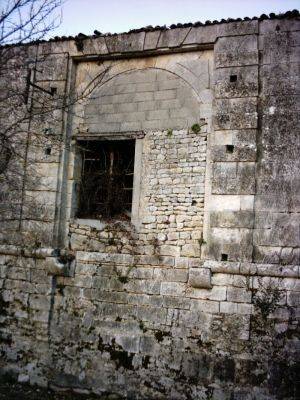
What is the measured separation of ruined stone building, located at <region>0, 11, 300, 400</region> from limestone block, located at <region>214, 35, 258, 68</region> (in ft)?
0.08

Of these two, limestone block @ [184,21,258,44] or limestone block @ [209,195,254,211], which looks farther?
limestone block @ [184,21,258,44]

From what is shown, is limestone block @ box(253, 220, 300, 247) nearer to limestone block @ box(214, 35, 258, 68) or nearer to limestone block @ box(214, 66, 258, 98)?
limestone block @ box(214, 66, 258, 98)

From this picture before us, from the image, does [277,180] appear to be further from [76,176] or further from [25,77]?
[25,77]

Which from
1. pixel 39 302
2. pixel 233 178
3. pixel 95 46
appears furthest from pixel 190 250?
pixel 95 46

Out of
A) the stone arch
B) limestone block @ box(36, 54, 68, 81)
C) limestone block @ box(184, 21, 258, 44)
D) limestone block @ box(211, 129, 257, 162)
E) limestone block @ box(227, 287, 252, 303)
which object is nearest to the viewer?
limestone block @ box(227, 287, 252, 303)

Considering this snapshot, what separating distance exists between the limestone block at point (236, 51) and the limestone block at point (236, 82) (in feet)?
0.32

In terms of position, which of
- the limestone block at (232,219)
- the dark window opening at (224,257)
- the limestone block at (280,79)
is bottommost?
the dark window opening at (224,257)

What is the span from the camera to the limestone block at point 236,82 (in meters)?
6.57

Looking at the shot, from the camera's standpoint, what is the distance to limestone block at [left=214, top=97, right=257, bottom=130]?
6.51 meters

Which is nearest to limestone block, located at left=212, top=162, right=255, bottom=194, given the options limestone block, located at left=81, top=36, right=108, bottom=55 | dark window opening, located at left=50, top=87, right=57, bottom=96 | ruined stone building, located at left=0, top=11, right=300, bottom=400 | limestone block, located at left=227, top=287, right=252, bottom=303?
ruined stone building, located at left=0, top=11, right=300, bottom=400

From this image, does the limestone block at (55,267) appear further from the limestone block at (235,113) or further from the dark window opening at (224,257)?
the limestone block at (235,113)

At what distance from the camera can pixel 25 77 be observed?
804 cm

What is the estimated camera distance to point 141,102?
7.35m

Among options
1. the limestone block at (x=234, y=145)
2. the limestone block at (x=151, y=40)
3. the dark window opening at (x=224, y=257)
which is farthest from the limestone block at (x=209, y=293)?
the limestone block at (x=151, y=40)
